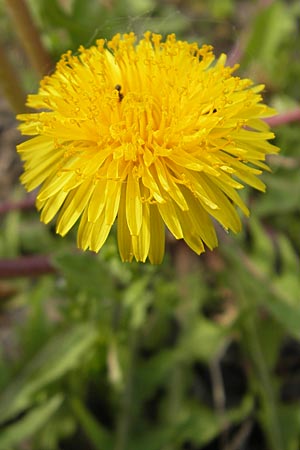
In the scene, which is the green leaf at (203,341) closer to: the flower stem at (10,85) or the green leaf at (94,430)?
the green leaf at (94,430)

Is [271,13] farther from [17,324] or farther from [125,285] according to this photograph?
[17,324]

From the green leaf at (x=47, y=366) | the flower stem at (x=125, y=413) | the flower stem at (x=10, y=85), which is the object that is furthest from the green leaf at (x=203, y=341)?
the flower stem at (x=10, y=85)

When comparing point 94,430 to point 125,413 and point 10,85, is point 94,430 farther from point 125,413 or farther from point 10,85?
point 10,85

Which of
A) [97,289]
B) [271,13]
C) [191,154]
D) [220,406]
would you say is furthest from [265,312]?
[271,13]

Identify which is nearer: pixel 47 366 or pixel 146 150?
pixel 146 150

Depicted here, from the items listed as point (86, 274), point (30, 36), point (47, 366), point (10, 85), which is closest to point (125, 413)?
point (47, 366)

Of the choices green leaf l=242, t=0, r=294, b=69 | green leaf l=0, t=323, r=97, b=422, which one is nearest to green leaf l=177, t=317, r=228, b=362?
green leaf l=0, t=323, r=97, b=422
